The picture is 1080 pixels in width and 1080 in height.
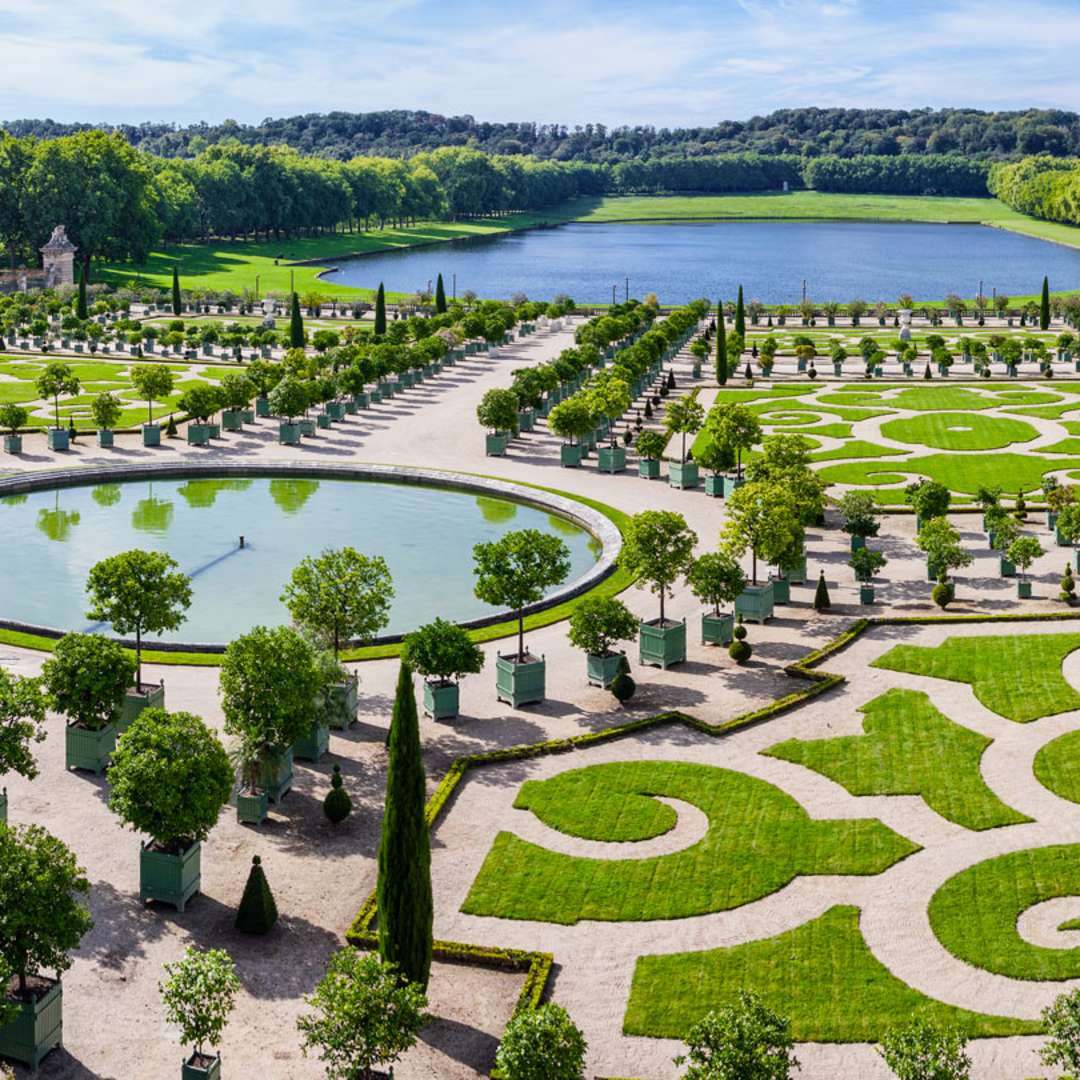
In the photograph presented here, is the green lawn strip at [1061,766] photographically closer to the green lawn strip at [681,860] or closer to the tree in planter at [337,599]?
the green lawn strip at [681,860]

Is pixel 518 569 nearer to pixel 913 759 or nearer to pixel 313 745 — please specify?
pixel 313 745

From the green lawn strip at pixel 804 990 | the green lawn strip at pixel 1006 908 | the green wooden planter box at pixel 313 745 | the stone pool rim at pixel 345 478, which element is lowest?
the green lawn strip at pixel 804 990

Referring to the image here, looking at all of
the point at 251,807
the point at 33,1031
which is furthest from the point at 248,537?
the point at 33,1031

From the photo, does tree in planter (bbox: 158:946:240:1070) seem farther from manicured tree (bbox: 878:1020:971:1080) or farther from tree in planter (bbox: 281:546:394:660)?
tree in planter (bbox: 281:546:394:660)

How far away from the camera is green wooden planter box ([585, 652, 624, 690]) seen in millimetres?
36438

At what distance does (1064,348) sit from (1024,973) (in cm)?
8402

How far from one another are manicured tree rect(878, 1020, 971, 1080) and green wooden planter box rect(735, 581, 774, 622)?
2329 cm

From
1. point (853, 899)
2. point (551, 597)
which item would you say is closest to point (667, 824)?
point (853, 899)

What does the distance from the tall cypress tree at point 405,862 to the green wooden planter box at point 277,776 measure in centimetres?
732

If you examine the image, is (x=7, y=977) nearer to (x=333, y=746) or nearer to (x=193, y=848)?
(x=193, y=848)

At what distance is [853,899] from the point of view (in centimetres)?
2580

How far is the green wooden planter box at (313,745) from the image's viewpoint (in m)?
31.4

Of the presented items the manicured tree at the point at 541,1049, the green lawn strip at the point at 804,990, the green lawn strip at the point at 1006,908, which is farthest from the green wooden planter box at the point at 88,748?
the green lawn strip at the point at 1006,908

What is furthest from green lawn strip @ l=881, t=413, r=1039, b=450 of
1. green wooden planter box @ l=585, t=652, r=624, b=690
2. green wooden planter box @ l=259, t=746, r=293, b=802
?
green wooden planter box @ l=259, t=746, r=293, b=802
